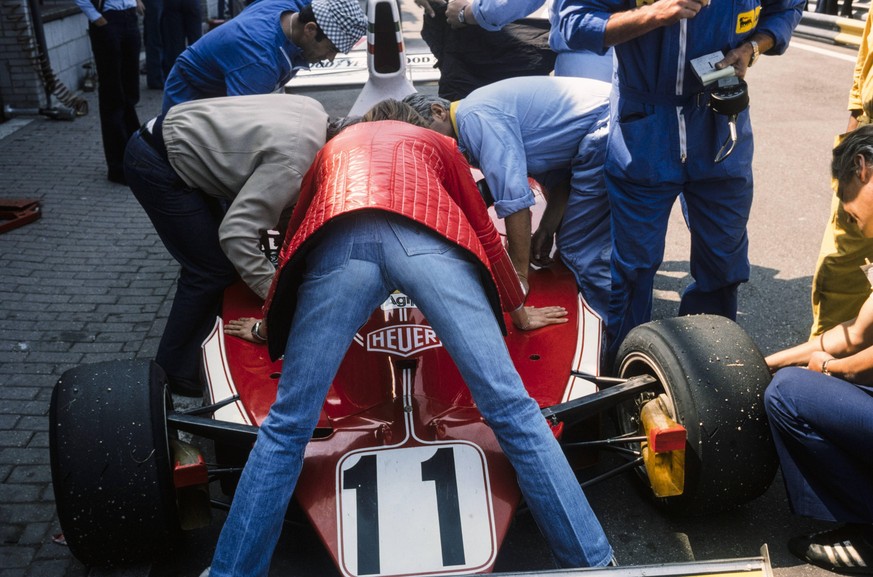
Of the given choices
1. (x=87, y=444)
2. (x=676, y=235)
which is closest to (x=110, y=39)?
(x=676, y=235)

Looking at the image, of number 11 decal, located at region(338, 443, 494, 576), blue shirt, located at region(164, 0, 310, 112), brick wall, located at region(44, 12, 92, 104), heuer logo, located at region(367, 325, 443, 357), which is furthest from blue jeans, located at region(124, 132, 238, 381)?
brick wall, located at region(44, 12, 92, 104)

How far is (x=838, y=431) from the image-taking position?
104 inches

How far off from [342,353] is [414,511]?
0.51m

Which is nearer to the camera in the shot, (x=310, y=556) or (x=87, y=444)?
(x=87, y=444)

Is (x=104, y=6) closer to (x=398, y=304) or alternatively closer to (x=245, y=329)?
(x=245, y=329)

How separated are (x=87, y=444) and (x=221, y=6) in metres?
12.1

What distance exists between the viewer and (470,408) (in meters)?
2.93

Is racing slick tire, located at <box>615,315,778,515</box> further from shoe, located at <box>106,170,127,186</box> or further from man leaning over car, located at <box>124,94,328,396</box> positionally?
shoe, located at <box>106,170,127,186</box>

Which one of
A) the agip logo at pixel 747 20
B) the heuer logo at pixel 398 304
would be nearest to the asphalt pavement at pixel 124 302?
the heuer logo at pixel 398 304

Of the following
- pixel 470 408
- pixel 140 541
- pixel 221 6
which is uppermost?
pixel 470 408

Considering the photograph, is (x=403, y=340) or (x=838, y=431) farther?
(x=403, y=340)

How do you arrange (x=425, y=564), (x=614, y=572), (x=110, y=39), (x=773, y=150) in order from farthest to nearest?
(x=773, y=150) < (x=110, y=39) < (x=425, y=564) < (x=614, y=572)

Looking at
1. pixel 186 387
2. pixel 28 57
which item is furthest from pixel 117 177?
pixel 186 387

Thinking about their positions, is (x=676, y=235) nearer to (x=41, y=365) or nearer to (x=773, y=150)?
(x=773, y=150)
